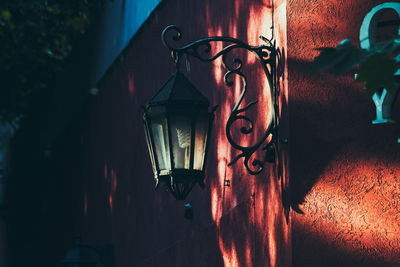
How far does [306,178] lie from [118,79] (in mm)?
7264

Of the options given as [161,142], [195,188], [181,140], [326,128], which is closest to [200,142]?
[181,140]

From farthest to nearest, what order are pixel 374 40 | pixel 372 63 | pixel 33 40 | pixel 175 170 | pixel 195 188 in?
1. pixel 33 40
2. pixel 195 188
3. pixel 175 170
4. pixel 374 40
5. pixel 372 63

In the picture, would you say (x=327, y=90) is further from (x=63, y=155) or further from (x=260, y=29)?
(x=63, y=155)

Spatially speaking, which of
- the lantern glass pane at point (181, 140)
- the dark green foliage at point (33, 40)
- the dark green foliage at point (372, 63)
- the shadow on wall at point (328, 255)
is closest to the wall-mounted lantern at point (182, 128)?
the lantern glass pane at point (181, 140)

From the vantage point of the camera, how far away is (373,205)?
3.88m

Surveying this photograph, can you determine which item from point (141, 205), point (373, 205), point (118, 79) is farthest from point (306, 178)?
point (118, 79)

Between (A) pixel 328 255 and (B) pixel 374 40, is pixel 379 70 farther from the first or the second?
(A) pixel 328 255

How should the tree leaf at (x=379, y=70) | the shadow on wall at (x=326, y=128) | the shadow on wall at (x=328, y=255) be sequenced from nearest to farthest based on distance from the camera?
the tree leaf at (x=379, y=70), the shadow on wall at (x=328, y=255), the shadow on wall at (x=326, y=128)

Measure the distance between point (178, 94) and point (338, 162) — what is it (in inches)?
40.2

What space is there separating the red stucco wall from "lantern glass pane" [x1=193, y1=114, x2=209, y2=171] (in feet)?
1.63

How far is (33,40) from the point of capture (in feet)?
49.9

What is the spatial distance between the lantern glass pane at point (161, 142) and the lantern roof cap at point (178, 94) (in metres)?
0.12

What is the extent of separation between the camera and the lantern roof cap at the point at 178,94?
156 inches

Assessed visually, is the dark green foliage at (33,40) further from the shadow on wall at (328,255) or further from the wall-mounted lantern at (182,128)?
the shadow on wall at (328,255)
